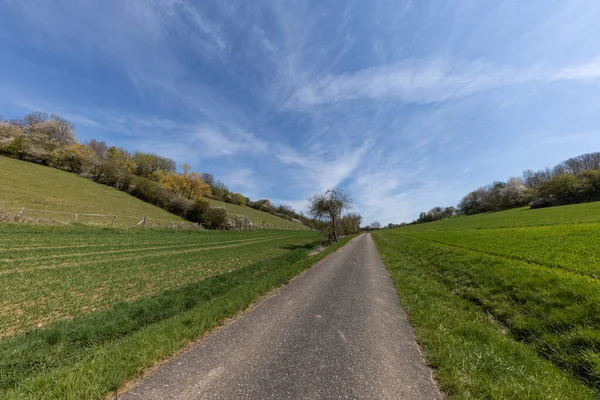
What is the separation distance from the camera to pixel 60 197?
33.2m

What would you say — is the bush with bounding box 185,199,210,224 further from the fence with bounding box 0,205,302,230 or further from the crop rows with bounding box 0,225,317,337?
the crop rows with bounding box 0,225,317,337

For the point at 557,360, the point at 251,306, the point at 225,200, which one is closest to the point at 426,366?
the point at 557,360

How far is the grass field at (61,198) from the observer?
88.7 feet

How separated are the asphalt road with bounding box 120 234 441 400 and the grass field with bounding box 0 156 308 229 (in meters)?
31.9

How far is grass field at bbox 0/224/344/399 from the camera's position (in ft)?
12.3

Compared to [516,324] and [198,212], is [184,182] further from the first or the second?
[516,324]

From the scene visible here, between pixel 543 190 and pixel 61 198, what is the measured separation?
10535 centimetres

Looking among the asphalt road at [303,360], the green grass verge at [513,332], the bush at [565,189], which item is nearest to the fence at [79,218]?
the asphalt road at [303,360]

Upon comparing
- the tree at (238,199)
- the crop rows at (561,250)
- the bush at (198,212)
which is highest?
the tree at (238,199)

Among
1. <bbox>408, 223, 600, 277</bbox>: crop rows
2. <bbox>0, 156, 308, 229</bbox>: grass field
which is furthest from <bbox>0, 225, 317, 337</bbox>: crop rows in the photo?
<bbox>408, 223, 600, 277</bbox>: crop rows

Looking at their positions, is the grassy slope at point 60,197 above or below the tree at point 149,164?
below

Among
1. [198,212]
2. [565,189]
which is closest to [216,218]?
[198,212]

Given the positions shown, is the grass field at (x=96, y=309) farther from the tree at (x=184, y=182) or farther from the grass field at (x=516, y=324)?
the tree at (x=184, y=182)

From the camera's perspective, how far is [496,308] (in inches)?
296
